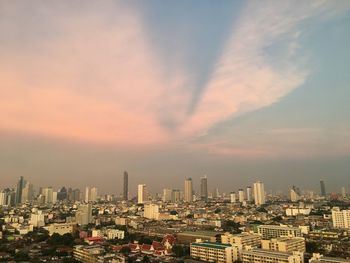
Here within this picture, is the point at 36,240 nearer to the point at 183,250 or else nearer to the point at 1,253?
the point at 1,253

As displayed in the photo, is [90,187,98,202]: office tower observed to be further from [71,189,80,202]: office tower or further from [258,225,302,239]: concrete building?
[258,225,302,239]: concrete building

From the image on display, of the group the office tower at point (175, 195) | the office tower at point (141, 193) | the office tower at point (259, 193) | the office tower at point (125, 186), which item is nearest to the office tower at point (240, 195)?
the office tower at point (259, 193)

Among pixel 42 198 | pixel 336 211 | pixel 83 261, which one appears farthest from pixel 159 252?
pixel 42 198

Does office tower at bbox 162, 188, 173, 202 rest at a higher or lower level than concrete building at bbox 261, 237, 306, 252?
higher

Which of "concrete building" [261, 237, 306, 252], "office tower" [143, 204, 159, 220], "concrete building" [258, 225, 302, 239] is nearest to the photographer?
"concrete building" [261, 237, 306, 252]

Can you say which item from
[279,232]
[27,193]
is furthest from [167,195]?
[279,232]

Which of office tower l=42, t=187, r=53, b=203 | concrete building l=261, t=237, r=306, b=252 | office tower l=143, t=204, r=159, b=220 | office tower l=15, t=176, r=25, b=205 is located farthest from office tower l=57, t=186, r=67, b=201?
concrete building l=261, t=237, r=306, b=252

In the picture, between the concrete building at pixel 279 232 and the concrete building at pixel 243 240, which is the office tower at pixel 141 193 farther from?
the concrete building at pixel 243 240
